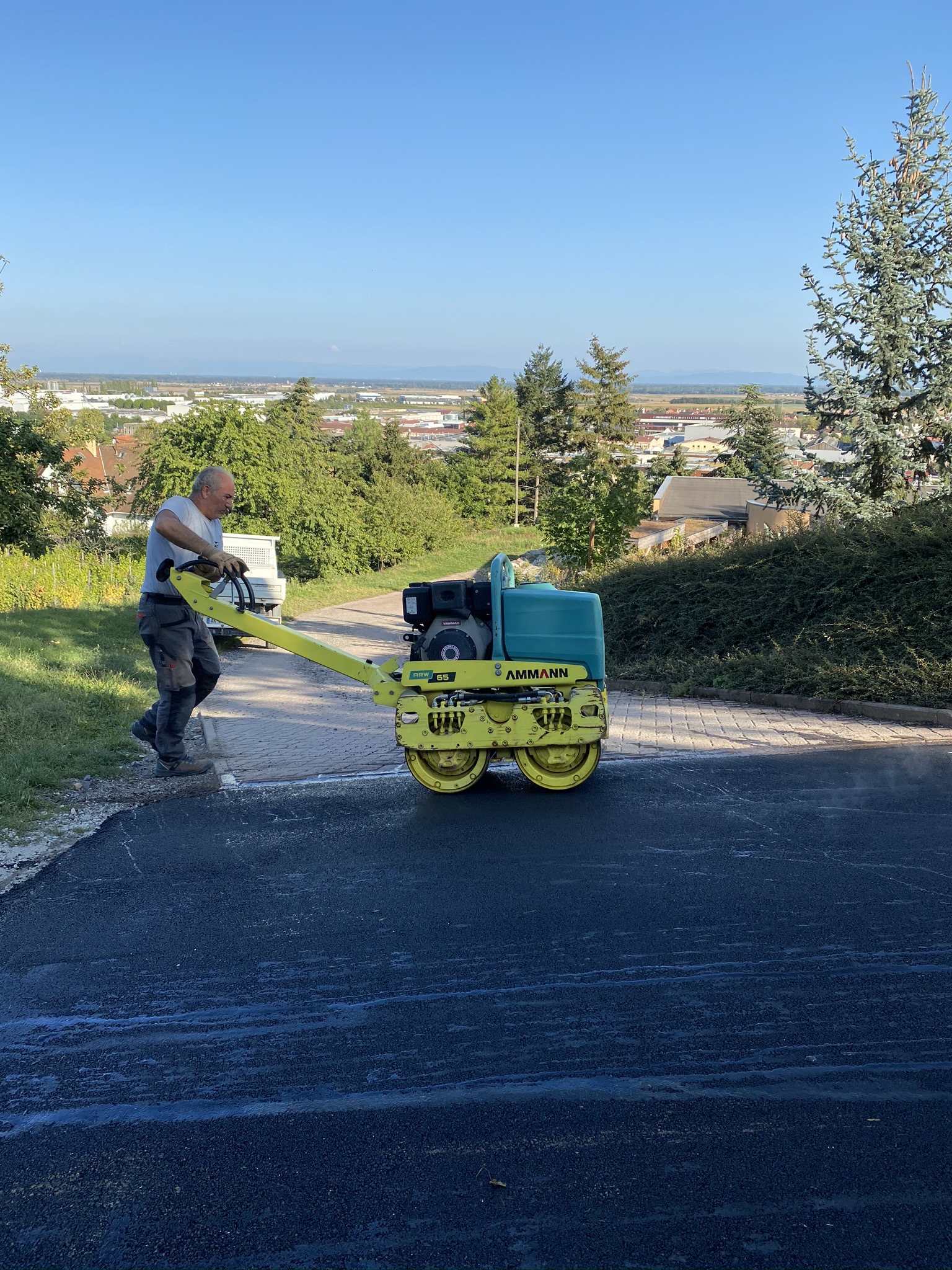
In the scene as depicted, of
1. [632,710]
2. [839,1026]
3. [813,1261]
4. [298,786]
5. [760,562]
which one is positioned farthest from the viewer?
[760,562]

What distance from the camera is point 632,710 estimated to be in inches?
374

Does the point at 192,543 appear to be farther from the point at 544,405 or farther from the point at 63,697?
the point at 544,405

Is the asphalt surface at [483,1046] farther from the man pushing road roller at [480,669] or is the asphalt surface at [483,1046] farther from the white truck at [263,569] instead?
the white truck at [263,569]

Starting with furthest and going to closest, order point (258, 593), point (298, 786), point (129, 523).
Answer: point (129, 523) → point (258, 593) → point (298, 786)

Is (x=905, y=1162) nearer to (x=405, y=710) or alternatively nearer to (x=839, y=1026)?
(x=839, y=1026)

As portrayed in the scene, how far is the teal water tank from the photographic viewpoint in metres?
6.04

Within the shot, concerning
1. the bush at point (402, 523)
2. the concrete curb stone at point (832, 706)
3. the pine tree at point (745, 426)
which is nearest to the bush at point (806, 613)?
the concrete curb stone at point (832, 706)

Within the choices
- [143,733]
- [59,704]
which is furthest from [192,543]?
[59,704]

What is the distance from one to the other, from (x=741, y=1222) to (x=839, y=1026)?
43.5 inches

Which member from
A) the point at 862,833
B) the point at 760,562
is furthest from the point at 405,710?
the point at 760,562

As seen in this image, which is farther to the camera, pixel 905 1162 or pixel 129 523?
pixel 129 523

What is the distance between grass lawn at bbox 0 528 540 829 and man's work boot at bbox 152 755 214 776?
0.40 meters

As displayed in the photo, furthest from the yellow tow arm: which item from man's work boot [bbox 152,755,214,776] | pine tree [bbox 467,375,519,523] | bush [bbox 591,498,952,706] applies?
pine tree [bbox 467,375,519,523]

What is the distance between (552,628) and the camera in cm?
607
